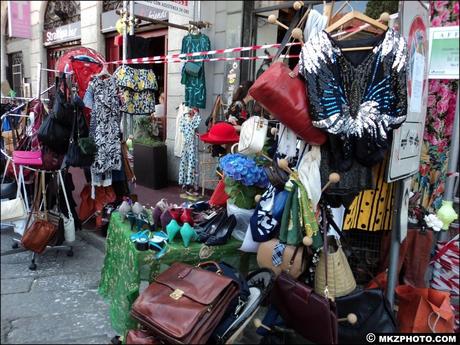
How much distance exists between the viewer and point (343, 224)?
2.73 metres

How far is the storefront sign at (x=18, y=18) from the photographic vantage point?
0.91 m

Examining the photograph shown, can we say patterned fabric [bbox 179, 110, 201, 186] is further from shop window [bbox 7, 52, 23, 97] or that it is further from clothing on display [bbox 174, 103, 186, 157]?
shop window [bbox 7, 52, 23, 97]

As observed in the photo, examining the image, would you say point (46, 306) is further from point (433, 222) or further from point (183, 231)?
point (433, 222)

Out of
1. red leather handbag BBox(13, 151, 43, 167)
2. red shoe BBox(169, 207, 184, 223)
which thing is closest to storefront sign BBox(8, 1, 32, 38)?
red leather handbag BBox(13, 151, 43, 167)

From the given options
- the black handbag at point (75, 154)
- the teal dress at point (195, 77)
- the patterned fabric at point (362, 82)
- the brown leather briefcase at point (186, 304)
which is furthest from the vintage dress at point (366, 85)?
the teal dress at point (195, 77)

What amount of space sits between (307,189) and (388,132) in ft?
1.85

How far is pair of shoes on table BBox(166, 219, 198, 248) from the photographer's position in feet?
7.67

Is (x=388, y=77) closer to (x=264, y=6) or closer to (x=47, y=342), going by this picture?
(x=47, y=342)

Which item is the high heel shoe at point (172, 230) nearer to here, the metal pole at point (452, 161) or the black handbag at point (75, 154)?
the black handbag at point (75, 154)

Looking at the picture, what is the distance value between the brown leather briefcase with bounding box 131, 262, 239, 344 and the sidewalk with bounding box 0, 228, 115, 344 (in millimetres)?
266

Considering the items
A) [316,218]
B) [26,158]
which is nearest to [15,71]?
[26,158]

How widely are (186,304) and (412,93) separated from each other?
180cm

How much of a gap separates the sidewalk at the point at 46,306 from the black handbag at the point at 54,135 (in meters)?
1.31

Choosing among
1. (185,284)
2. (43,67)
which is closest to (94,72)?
(43,67)
